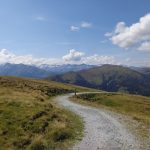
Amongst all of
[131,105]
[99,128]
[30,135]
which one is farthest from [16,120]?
[131,105]

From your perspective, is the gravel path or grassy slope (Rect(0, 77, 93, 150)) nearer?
the gravel path

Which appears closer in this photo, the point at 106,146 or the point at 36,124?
the point at 106,146

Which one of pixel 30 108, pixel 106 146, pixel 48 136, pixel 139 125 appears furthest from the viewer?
pixel 30 108

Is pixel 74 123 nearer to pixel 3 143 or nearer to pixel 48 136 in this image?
pixel 48 136

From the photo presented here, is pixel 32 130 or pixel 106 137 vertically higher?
pixel 32 130

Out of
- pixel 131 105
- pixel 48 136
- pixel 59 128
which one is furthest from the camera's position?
pixel 131 105

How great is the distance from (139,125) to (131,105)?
1878 inches

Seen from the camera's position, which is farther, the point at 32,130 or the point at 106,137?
the point at 32,130

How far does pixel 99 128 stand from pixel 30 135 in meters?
7.58

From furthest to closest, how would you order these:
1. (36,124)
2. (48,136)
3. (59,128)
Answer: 1. (36,124)
2. (59,128)
3. (48,136)

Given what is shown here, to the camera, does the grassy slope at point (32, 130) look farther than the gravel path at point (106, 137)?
Yes

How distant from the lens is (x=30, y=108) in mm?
33719

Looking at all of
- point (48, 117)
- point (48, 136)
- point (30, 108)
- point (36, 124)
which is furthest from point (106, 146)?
point (30, 108)

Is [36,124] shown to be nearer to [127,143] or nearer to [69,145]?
[69,145]
